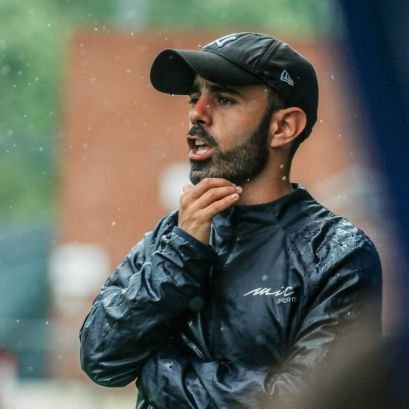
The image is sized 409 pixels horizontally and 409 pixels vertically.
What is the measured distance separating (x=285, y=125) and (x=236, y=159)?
146mm

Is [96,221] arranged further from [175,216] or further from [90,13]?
[175,216]

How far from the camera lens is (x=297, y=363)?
2295 mm

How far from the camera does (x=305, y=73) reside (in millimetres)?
2582

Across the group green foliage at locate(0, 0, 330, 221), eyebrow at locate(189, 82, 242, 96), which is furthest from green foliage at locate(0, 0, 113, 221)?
eyebrow at locate(189, 82, 242, 96)

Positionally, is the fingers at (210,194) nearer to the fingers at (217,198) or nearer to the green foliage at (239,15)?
the fingers at (217,198)

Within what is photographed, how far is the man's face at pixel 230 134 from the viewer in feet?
8.24

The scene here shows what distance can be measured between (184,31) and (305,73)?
14781 mm

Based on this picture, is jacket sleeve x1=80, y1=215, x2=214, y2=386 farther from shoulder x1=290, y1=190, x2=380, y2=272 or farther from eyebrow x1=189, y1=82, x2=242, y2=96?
eyebrow x1=189, y1=82, x2=242, y2=96

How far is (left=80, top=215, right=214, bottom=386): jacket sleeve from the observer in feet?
7.79

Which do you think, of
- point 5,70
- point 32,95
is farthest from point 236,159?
point 5,70

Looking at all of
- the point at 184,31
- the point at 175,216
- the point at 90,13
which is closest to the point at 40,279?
the point at 184,31

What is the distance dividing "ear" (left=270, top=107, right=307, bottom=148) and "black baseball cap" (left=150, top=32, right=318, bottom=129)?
0.02 metres

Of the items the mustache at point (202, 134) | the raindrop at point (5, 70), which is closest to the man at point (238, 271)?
the mustache at point (202, 134)

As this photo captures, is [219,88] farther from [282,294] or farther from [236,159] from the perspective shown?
[282,294]
